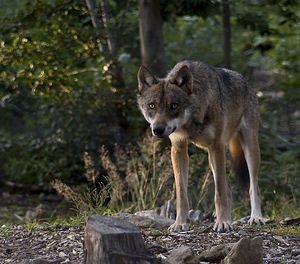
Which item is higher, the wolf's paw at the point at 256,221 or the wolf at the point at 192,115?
the wolf at the point at 192,115

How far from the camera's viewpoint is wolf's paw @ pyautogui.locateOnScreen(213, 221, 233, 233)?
22.2ft

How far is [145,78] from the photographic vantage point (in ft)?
22.6

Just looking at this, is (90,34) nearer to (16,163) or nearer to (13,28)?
(13,28)

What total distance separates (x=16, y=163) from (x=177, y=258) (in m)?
7.23

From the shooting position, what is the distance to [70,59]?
1150 cm

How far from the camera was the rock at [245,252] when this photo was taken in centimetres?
523

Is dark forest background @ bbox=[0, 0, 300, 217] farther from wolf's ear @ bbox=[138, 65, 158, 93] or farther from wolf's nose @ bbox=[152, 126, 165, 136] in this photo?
wolf's nose @ bbox=[152, 126, 165, 136]

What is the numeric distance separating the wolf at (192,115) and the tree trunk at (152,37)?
3.98 m

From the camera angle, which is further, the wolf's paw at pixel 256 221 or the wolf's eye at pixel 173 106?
the wolf's paw at pixel 256 221

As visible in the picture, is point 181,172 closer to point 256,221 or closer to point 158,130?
point 158,130

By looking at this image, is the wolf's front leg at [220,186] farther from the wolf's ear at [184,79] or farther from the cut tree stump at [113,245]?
the cut tree stump at [113,245]

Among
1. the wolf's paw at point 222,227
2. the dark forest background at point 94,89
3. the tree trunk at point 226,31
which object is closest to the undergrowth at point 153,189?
the dark forest background at point 94,89

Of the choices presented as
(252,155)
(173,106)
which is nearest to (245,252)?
(173,106)

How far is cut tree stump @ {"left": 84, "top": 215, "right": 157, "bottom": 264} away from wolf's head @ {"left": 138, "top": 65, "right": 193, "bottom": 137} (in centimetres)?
161
